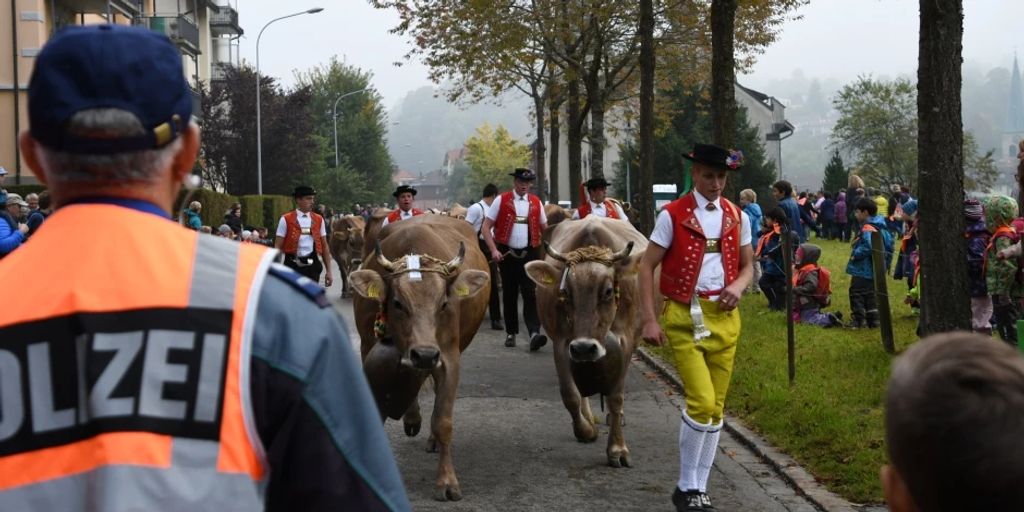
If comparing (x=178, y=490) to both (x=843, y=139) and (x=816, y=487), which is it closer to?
(x=816, y=487)

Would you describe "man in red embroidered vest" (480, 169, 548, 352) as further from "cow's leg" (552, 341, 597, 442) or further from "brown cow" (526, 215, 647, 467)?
"cow's leg" (552, 341, 597, 442)

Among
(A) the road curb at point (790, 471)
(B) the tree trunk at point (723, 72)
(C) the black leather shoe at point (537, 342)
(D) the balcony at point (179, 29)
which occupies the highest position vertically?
(D) the balcony at point (179, 29)

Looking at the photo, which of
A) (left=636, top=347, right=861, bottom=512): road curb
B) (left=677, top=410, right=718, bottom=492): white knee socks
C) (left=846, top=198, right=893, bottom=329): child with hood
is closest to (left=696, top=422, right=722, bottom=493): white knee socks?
(left=677, top=410, right=718, bottom=492): white knee socks

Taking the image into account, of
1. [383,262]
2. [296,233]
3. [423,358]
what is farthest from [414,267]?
[296,233]

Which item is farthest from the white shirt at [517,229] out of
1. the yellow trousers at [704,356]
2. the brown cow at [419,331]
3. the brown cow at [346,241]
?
the yellow trousers at [704,356]

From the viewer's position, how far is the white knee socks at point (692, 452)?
7.26 metres

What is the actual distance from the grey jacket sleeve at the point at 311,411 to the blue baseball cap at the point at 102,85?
348mm

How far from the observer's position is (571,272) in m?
9.12

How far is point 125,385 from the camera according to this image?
1972 millimetres

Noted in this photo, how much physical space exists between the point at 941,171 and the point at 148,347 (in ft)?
26.1

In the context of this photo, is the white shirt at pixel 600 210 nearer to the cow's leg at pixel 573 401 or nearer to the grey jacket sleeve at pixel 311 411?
the cow's leg at pixel 573 401

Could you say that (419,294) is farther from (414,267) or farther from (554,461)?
(554,461)

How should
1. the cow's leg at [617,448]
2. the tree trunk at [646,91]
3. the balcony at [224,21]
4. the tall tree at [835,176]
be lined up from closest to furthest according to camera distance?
the cow's leg at [617,448] → the tree trunk at [646,91] → the tall tree at [835,176] → the balcony at [224,21]

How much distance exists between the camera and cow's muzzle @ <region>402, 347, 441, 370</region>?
7938 millimetres
